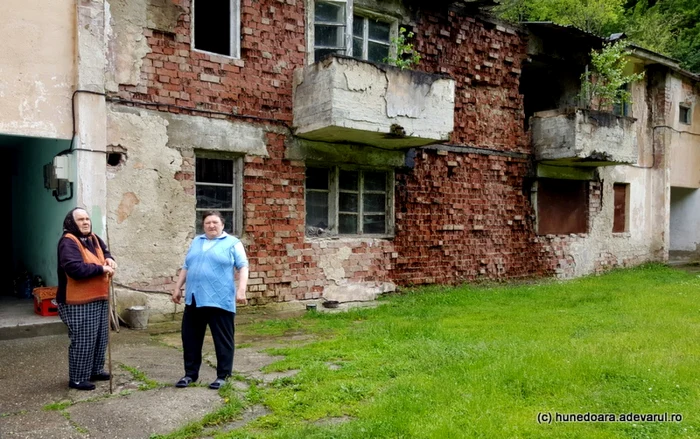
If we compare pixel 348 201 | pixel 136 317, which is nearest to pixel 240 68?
pixel 348 201

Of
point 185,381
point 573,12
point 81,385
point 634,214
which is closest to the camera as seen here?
point 81,385

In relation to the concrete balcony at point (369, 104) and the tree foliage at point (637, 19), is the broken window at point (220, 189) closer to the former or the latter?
the concrete balcony at point (369, 104)

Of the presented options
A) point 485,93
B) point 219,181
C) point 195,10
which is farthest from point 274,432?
point 485,93

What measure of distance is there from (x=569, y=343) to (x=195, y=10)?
7.05 metres

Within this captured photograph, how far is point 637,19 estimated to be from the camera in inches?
1025

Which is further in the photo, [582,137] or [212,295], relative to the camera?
[582,137]

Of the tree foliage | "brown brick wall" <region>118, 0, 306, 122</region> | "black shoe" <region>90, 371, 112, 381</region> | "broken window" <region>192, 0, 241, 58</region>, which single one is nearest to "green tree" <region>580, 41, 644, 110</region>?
"brown brick wall" <region>118, 0, 306, 122</region>

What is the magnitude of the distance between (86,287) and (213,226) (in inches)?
47.4

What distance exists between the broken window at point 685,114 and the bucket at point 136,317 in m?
17.0

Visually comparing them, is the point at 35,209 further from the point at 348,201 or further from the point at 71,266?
the point at 348,201

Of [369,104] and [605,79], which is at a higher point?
[605,79]

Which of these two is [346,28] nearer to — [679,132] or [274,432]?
[274,432]

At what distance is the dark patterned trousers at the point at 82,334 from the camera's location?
4.77 m

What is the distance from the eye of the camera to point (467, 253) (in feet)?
38.2
